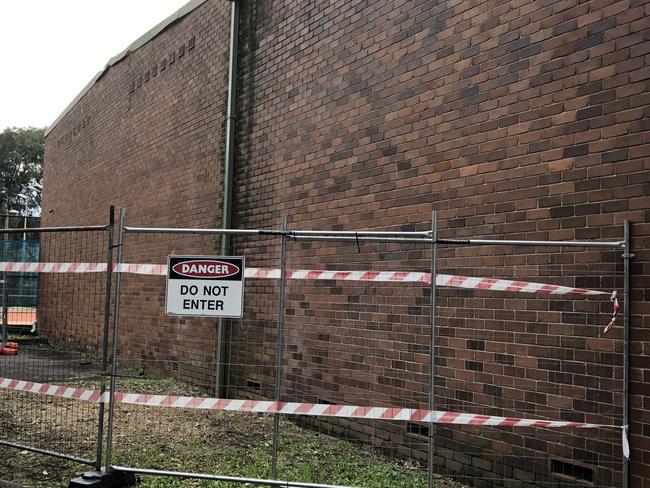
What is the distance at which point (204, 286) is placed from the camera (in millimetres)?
5008

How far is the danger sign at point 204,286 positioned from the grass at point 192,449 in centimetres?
150

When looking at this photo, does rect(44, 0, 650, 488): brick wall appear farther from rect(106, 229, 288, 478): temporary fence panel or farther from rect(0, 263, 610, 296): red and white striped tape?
rect(0, 263, 610, 296): red and white striped tape

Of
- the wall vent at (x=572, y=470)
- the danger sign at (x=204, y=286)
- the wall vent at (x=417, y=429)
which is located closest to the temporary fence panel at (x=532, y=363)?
the wall vent at (x=572, y=470)

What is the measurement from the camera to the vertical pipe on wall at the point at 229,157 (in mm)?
8539

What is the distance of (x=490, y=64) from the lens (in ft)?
17.5

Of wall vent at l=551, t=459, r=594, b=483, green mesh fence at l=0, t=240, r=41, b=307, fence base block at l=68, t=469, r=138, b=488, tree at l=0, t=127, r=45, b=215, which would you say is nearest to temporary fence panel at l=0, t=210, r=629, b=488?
wall vent at l=551, t=459, r=594, b=483

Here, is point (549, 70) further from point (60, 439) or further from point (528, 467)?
point (60, 439)

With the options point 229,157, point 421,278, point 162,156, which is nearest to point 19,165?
point 162,156

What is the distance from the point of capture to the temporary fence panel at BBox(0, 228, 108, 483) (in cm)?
607

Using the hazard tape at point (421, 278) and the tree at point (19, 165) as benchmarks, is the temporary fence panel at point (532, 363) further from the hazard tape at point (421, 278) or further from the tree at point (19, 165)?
the tree at point (19, 165)

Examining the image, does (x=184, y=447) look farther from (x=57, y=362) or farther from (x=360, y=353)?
(x=57, y=362)

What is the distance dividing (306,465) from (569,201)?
3.21 meters

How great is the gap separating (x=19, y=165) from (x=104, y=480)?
224 ft

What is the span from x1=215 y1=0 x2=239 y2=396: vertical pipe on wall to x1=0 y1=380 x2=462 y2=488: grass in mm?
964
